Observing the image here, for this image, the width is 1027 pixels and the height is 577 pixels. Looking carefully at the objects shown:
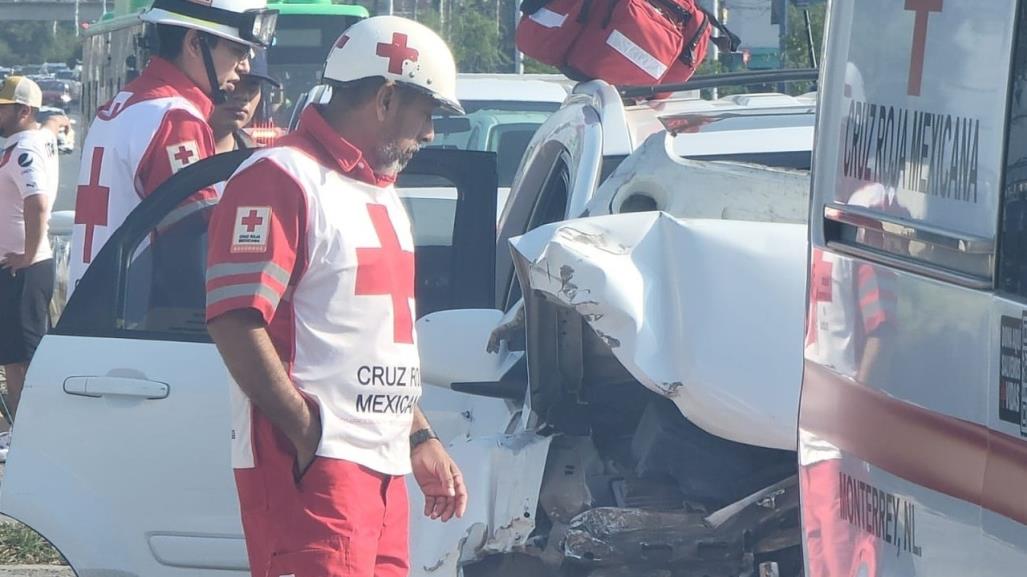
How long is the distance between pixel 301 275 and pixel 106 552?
1.74m

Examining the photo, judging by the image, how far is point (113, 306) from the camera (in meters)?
4.69

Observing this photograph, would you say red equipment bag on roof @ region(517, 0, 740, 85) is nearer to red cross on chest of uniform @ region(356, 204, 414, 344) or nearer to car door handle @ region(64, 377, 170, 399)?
car door handle @ region(64, 377, 170, 399)

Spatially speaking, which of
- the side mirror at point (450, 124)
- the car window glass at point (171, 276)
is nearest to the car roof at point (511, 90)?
the side mirror at point (450, 124)

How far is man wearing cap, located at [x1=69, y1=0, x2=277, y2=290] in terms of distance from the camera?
5.05 metres

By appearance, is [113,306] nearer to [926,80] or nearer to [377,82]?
[377,82]

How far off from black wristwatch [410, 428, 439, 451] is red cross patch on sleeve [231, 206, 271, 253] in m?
0.61

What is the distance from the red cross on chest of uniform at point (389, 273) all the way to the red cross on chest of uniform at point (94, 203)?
1.87 meters

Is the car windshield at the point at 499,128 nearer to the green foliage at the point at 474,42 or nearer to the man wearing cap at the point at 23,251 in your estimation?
the man wearing cap at the point at 23,251

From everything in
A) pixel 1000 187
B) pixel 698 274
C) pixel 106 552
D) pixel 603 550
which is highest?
pixel 1000 187

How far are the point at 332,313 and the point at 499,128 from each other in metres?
5.84

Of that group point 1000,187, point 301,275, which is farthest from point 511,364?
point 1000,187

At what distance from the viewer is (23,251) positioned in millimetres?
8844

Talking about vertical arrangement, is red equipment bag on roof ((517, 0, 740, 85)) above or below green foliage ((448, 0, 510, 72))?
above

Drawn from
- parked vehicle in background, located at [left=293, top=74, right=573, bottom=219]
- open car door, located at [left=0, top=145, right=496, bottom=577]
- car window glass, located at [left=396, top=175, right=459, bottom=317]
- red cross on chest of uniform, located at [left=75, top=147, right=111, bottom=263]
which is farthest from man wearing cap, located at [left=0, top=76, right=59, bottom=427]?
open car door, located at [left=0, top=145, right=496, bottom=577]
